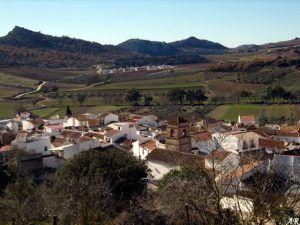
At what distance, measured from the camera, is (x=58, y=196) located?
855 inches

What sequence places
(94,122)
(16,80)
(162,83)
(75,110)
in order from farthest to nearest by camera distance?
(16,80)
(162,83)
(75,110)
(94,122)

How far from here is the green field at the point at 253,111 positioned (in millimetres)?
62625

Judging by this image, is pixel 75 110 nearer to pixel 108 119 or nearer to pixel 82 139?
pixel 108 119

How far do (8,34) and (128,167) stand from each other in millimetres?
174614

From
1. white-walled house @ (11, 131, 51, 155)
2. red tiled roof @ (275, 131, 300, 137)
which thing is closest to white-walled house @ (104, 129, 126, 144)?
white-walled house @ (11, 131, 51, 155)

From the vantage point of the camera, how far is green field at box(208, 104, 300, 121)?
205ft

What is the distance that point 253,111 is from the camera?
64750 millimetres

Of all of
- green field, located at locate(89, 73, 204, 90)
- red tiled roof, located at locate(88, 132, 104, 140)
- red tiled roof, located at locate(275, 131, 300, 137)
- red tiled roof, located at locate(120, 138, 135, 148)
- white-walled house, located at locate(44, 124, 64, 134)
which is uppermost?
red tiled roof, located at locate(275, 131, 300, 137)

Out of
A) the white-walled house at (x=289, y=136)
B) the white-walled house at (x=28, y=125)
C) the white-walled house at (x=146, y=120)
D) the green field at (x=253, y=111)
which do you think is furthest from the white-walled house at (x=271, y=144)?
the white-walled house at (x=28, y=125)

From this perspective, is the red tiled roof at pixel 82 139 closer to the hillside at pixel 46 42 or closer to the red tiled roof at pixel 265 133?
the red tiled roof at pixel 265 133

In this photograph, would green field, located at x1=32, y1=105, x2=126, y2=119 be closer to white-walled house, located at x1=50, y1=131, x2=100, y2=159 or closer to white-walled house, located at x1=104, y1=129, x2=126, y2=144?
white-walled house, located at x1=104, y1=129, x2=126, y2=144

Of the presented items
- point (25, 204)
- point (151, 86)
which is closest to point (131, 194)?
point (25, 204)

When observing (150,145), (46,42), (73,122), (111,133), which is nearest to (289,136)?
(150,145)

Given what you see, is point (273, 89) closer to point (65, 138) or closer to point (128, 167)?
point (65, 138)
